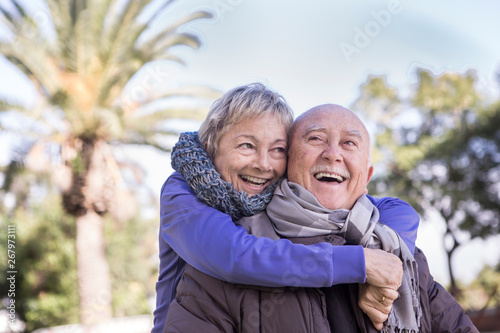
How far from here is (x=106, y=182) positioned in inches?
454

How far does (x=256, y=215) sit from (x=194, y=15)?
9704mm

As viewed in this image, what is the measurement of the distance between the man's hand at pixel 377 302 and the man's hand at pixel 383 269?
0.12 feet

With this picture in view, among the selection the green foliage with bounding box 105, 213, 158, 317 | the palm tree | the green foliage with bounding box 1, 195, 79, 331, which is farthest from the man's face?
the green foliage with bounding box 105, 213, 158, 317

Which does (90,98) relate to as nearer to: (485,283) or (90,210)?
(90,210)

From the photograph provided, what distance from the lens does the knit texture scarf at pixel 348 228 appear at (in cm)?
221

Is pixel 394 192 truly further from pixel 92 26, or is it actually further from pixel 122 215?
pixel 92 26

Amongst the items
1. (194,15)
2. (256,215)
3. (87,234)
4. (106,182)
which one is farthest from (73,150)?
(256,215)

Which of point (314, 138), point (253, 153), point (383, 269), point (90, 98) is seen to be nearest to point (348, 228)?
point (383, 269)

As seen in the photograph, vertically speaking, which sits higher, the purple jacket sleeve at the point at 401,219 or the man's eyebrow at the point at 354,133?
the man's eyebrow at the point at 354,133

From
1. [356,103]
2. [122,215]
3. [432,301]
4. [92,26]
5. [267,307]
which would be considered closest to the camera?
[267,307]

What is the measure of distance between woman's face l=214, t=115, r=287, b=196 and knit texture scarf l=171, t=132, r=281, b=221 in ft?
0.27

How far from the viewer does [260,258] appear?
2.02 m

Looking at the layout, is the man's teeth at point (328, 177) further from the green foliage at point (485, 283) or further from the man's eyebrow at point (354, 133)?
the green foliage at point (485, 283)

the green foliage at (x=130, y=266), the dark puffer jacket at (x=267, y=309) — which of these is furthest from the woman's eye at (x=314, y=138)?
the green foliage at (x=130, y=266)
